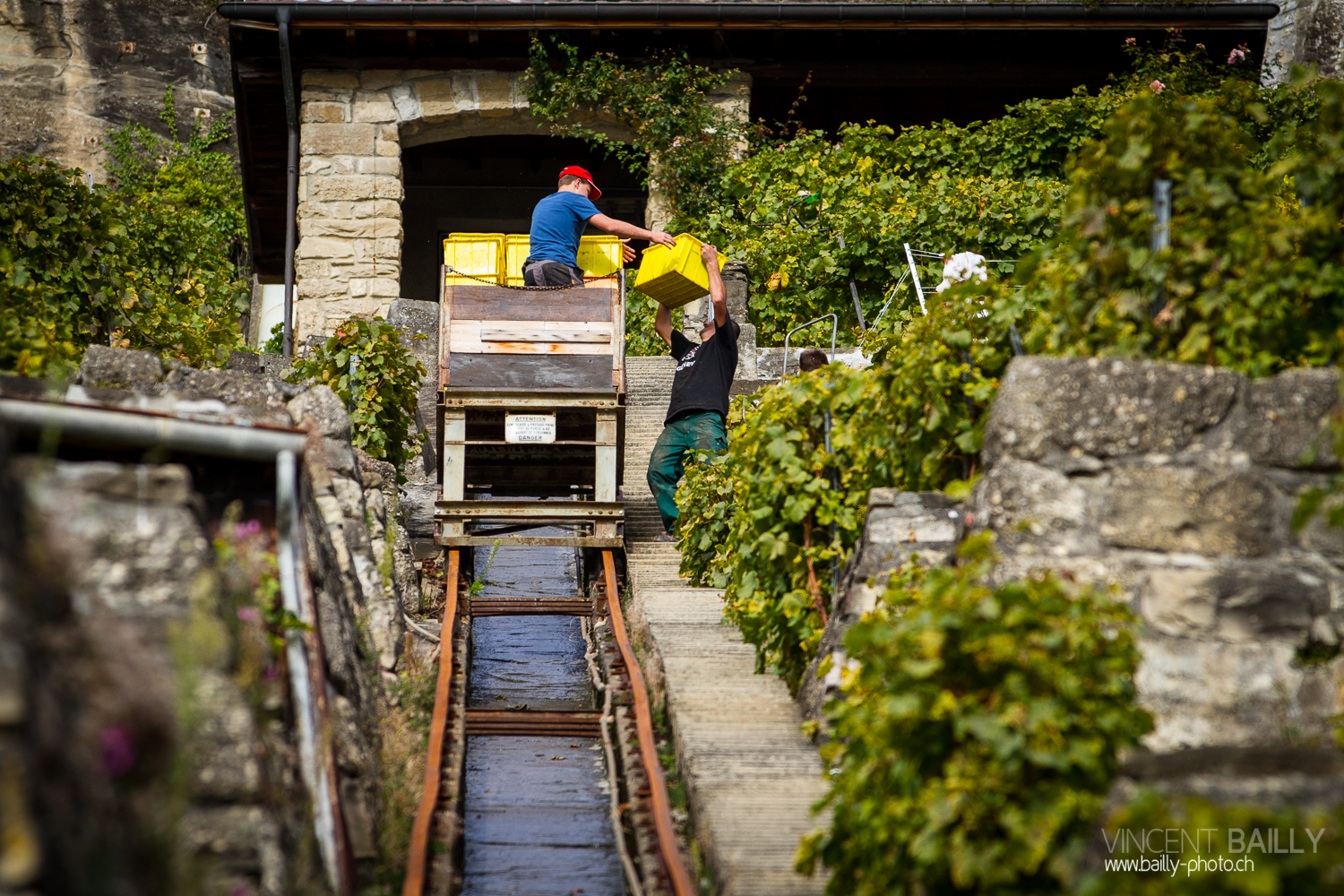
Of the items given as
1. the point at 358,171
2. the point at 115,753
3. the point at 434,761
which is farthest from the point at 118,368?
the point at 358,171

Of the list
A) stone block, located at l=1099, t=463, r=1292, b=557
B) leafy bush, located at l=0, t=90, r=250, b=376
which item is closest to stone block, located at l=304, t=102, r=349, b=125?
leafy bush, located at l=0, t=90, r=250, b=376

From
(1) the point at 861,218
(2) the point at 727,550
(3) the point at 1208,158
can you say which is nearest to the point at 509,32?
(1) the point at 861,218

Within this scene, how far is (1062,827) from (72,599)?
6.47 ft

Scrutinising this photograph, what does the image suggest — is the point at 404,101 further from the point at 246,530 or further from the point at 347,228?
the point at 246,530

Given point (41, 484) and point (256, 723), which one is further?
point (256, 723)

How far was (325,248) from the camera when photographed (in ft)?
38.4

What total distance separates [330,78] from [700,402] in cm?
656

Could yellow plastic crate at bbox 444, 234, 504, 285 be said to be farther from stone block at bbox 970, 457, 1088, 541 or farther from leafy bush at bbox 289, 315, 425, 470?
stone block at bbox 970, 457, 1088, 541

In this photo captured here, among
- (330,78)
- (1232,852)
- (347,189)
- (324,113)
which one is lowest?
(1232,852)

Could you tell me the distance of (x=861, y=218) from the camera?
1073 cm

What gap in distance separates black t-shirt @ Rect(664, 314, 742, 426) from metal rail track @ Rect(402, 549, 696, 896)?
1.02 meters

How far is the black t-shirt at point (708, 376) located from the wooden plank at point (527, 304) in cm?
57

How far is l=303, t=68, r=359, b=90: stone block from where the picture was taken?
11906mm

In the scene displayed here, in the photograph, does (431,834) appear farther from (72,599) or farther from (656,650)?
(72,599)
